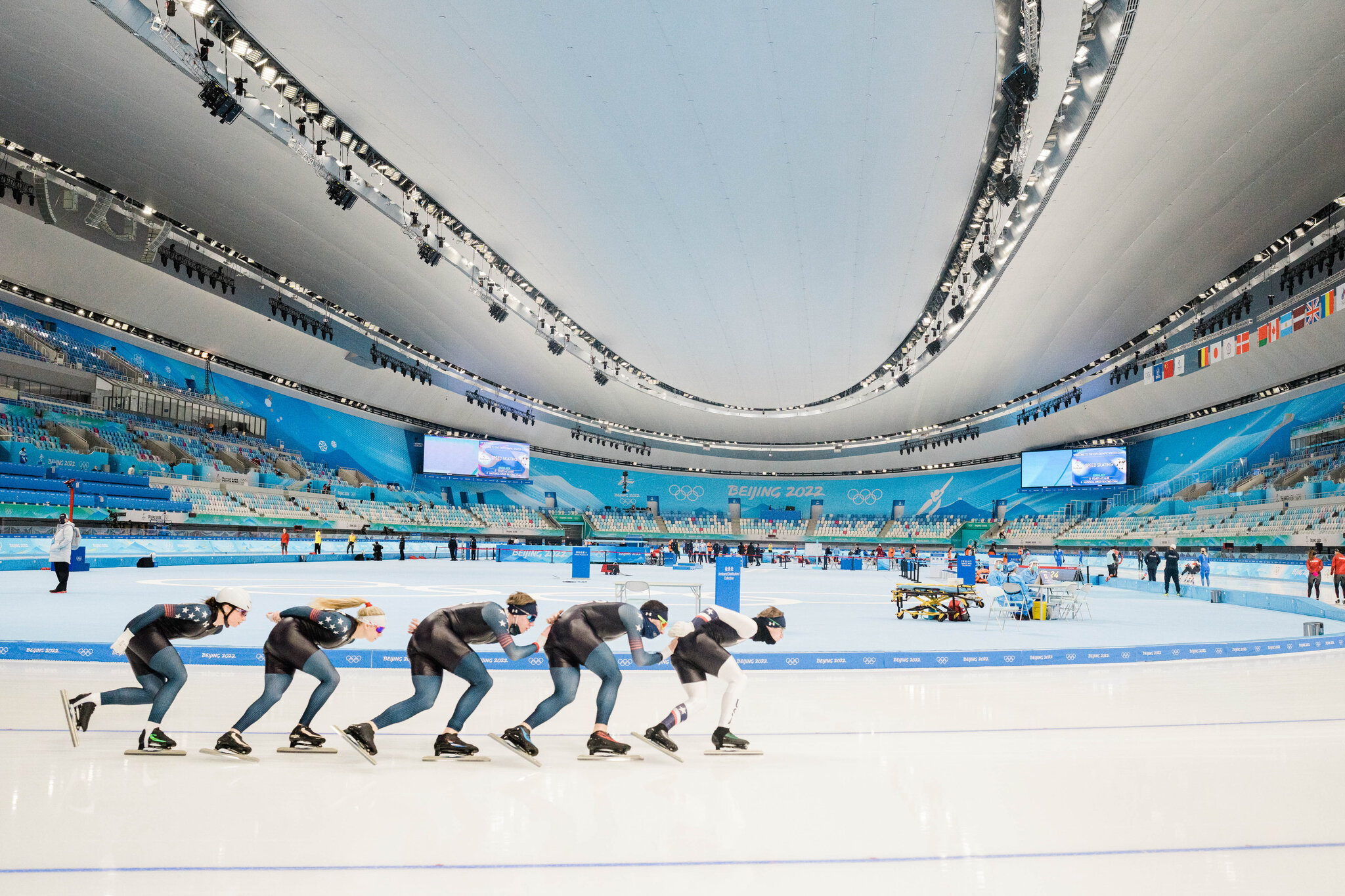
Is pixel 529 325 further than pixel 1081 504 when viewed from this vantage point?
No

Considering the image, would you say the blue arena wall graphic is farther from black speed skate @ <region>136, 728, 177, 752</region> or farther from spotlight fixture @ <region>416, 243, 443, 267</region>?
black speed skate @ <region>136, 728, 177, 752</region>

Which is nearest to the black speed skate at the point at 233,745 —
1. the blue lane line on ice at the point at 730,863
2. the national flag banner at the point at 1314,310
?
the blue lane line on ice at the point at 730,863

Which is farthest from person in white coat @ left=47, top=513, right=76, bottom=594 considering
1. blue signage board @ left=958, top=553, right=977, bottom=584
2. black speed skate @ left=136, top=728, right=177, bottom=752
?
blue signage board @ left=958, top=553, right=977, bottom=584

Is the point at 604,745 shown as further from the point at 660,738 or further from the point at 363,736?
the point at 363,736

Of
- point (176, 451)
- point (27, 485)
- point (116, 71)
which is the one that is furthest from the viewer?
point (176, 451)

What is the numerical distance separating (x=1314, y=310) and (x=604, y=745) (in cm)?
2583

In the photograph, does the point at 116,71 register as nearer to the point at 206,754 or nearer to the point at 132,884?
the point at 206,754

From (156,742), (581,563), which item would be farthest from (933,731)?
(581,563)

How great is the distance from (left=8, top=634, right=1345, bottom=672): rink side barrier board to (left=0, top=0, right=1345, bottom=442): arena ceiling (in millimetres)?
7908

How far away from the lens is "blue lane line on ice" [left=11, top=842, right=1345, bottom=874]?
3.13 m

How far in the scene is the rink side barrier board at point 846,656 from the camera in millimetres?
8031

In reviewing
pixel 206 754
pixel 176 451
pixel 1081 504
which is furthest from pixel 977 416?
pixel 206 754

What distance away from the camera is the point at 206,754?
15.7 ft

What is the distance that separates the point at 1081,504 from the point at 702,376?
2211cm
